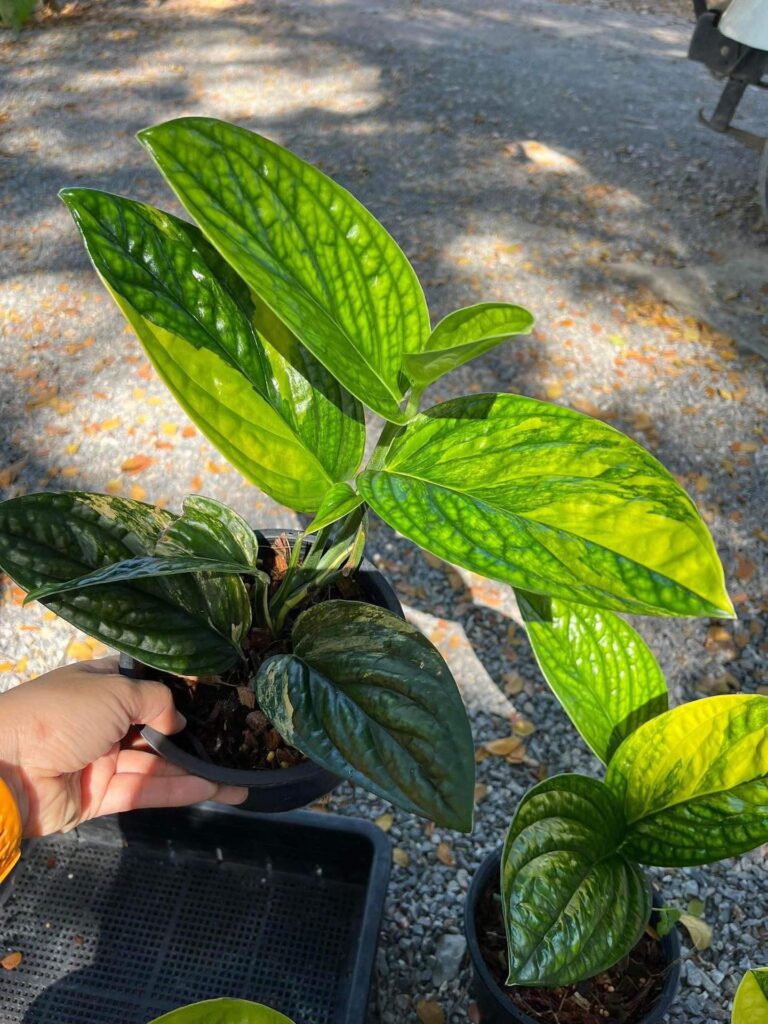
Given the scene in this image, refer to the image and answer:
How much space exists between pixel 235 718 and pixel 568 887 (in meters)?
0.44

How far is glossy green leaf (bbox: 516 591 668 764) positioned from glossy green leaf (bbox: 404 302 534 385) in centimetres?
33

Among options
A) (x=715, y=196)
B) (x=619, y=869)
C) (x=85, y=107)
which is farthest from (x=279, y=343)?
(x=85, y=107)

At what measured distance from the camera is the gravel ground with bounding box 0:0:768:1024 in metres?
1.62

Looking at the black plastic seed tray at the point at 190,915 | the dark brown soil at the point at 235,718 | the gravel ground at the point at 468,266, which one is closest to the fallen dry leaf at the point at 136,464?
the gravel ground at the point at 468,266

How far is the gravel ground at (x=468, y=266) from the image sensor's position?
1616 mm

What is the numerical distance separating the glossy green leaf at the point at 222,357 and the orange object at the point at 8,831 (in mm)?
416

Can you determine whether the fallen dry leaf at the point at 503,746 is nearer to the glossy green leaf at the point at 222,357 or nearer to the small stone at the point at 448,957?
the small stone at the point at 448,957

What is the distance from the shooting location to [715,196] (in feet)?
10.6

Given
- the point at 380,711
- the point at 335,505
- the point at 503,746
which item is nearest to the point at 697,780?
the point at 380,711

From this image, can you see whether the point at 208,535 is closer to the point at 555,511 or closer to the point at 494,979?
the point at 555,511

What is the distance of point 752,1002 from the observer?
0.68 meters

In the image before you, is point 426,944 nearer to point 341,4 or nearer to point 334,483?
point 334,483

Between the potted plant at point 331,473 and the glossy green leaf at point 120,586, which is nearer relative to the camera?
the potted plant at point 331,473

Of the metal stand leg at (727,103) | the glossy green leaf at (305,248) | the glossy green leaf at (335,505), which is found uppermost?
the metal stand leg at (727,103)
